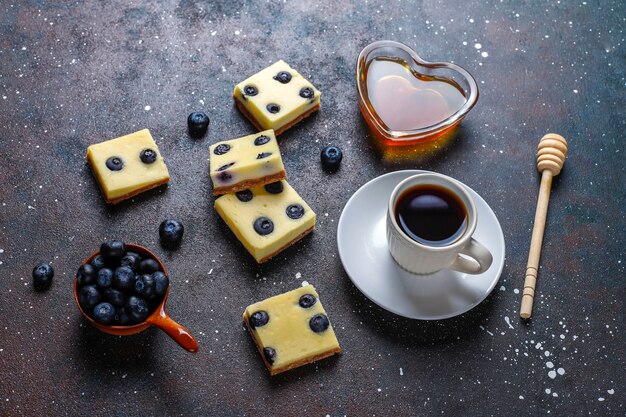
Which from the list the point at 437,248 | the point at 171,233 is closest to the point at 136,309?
the point at 171,233

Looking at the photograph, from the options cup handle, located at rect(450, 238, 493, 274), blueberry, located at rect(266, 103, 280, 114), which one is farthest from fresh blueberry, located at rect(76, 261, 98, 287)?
cup handle, located at rect(450, 238, 493, 274)

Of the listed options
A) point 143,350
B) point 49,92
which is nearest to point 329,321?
point 143,350

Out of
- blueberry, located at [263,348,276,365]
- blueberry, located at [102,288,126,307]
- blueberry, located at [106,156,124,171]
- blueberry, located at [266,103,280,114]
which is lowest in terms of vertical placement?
blueberry, located at [263,348,276,365]

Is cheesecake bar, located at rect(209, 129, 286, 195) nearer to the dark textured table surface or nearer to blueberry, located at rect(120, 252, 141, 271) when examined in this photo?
the dark textured table surface

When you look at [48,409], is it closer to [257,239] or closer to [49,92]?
[257,239]

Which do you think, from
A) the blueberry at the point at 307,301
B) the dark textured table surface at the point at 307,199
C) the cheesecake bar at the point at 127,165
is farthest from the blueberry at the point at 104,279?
the blueberry at the point at 307,301

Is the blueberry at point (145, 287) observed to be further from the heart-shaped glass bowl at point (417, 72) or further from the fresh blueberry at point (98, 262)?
the heart-shaped glass bowl at point (417, 72)
